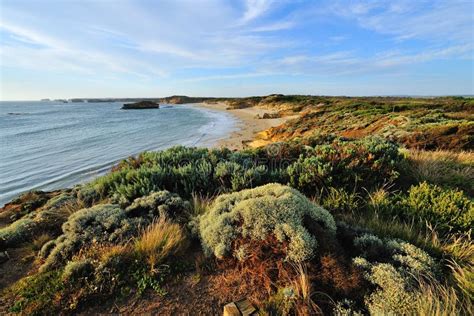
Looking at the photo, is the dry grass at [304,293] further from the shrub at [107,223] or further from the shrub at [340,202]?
the shrub at [107,223]

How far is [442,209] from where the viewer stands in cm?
418

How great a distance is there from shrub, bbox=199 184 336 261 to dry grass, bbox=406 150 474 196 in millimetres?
4145

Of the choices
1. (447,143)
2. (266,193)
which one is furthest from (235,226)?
(447,143)

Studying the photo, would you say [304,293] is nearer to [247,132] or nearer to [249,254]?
[249,254]

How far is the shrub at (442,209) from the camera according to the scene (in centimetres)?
393

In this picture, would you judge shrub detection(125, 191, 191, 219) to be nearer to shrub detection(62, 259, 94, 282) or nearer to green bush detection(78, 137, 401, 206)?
green bush detection(78, 137, 401, 206)

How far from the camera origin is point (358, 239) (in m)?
3.15

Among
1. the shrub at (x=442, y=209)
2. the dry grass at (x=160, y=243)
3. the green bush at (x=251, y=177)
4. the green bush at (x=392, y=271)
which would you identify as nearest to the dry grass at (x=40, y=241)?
the green bush at (x=251, y=177)

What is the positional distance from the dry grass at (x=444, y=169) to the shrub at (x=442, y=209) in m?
1.45

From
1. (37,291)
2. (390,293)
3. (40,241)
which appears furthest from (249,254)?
(40,241)

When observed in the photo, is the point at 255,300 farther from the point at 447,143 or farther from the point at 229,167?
the point at 447,143

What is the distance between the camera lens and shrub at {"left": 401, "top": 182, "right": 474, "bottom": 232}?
3930mm

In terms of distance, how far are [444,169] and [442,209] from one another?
2946 mm

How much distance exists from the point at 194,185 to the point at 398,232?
3799 millimetres
